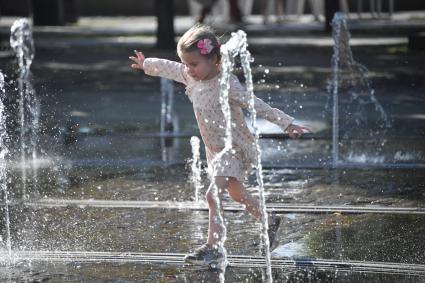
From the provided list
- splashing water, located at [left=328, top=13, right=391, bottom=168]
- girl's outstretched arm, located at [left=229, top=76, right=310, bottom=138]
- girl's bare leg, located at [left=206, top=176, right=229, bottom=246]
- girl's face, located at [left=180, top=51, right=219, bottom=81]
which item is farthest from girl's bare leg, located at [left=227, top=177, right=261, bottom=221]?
splashing water, located at [left=328, top=13, right=391, bottom=168]

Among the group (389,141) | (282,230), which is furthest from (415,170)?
(282,230)

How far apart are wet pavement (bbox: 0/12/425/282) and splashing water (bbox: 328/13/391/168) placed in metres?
0.13

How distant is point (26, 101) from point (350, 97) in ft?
13.4

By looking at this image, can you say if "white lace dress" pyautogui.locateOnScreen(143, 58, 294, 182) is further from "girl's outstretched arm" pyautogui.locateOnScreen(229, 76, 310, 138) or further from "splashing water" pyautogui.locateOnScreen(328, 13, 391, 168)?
"splashing water" pyautogui.locateOnScreen(328, 13, 391, 168)

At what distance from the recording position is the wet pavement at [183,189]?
217 inches

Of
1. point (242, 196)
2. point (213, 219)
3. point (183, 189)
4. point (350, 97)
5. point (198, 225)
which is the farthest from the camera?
point (350, 97)

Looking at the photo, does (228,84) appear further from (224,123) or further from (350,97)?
(350,97)

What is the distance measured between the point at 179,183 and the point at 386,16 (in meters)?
19.9

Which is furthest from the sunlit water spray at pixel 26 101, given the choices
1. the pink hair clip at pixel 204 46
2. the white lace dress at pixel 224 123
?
the pink hair clip at pixel 204 46

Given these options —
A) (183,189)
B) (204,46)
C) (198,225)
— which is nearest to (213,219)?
(198,225)

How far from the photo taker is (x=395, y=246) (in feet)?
19.2

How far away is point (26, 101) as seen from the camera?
12555mm

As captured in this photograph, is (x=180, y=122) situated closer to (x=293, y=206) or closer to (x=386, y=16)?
(x=293, y=206)

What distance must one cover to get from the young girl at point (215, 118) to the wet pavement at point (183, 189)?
0.25m
